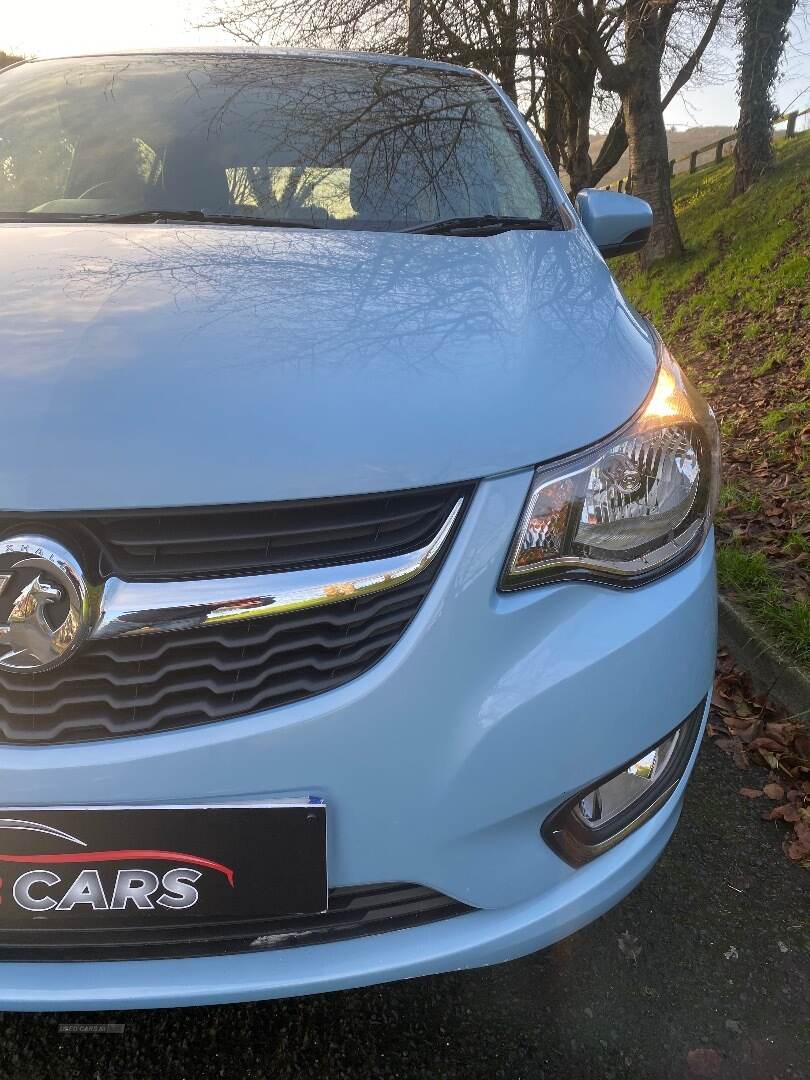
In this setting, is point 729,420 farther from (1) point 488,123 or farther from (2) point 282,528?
(2) point 282,528

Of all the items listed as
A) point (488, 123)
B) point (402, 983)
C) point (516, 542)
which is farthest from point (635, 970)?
point (488, 123)

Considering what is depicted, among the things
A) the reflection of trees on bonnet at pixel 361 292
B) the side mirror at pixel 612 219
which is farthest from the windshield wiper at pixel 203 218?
the side mirror at pixel 612 219

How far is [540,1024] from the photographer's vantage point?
4.58 feet

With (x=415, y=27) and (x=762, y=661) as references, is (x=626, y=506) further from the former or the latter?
(x=415, y=27)

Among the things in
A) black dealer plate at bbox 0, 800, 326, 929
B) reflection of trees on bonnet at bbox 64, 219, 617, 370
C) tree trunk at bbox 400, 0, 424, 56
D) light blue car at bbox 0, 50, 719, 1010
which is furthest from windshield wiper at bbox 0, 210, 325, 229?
tree trunk at bbox 400, 0, 424, 56

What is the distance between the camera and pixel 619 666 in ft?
3.53

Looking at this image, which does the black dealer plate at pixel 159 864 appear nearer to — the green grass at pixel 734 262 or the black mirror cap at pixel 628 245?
the black mirror cap at pixel 628 245

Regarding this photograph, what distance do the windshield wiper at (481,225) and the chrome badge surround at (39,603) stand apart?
118 cm

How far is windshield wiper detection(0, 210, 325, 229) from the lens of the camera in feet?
5.95

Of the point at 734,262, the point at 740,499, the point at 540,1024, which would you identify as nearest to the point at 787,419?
the point at 740,499

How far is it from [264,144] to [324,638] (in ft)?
5.21

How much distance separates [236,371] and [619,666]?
0.65 metres

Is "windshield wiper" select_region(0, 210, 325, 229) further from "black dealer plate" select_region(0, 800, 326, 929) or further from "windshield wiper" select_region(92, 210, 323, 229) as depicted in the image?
"black dealer plate" select_region(0, 800, 326, 929)

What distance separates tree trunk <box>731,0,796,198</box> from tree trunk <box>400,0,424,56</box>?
531cm
